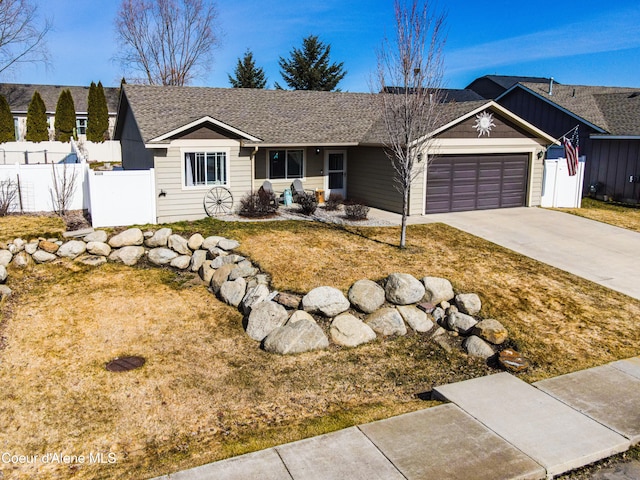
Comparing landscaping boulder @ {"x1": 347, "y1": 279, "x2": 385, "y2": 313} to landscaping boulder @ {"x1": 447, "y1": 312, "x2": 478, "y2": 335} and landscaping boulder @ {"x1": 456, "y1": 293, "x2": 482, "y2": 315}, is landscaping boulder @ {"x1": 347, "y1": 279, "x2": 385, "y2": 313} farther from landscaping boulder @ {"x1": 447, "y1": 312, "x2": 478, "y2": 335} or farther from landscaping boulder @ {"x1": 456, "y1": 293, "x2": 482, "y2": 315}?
landscaping boulder @ {"x1": 456, "y1": 293, "x2": 482, "y2": 315}

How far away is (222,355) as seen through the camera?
8.74 m

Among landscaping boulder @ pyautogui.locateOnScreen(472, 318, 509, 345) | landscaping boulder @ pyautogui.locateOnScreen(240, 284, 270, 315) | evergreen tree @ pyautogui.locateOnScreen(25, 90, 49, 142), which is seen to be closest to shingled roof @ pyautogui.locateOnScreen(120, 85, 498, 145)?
landscaping boulder @ pyautogui.locateOnScreen(240, 284, 270, 315)

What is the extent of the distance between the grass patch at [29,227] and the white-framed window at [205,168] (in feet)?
12.1

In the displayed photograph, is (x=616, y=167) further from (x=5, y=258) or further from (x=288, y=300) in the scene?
(x=5, y=258)

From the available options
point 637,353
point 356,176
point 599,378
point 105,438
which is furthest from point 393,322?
point 356,176

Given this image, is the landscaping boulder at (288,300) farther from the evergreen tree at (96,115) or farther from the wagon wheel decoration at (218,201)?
the evergreen tree at (96,115)

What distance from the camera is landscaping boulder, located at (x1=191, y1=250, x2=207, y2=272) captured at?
1239cm

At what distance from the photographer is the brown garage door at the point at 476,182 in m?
17.7

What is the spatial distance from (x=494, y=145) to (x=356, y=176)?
4918 mm

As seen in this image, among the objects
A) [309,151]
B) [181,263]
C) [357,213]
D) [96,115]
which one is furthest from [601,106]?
[96,115]

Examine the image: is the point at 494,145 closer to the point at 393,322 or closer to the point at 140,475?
the point at 393,322

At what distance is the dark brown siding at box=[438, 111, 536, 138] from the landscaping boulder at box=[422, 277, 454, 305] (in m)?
7.83

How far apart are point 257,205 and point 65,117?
2516cm

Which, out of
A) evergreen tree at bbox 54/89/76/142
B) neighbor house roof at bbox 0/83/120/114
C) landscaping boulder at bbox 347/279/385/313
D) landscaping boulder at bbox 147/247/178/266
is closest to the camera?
landscaping boulder at bbox 347/279/385/313
